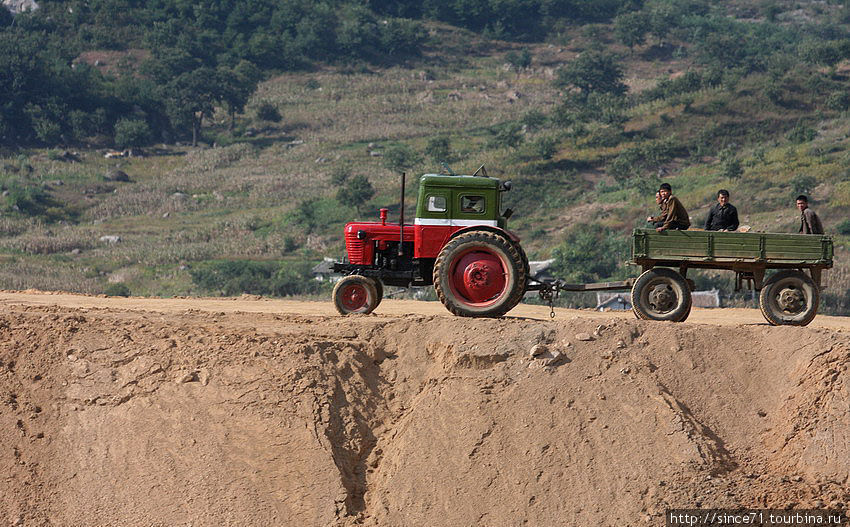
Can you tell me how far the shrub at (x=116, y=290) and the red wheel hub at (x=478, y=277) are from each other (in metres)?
21.2

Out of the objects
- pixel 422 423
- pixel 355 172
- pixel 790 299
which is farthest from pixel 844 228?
pixel 422 423

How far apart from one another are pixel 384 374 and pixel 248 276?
22804 millimetres

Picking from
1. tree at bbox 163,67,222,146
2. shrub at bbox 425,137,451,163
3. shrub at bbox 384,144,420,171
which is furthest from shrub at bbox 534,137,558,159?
tree at bbox 163,67,222,146

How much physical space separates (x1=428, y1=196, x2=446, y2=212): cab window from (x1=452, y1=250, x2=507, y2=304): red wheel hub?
33.8 inches

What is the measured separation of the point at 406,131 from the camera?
6297 cm

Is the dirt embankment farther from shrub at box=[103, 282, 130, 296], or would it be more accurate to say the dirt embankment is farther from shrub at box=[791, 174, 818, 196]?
shrub at box=[791, 174, 818, 196]

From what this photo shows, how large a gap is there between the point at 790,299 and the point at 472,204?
4840 millimetres

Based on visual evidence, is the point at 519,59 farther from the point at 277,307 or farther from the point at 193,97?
the point at 277,307

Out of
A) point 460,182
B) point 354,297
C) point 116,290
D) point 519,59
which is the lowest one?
point 116,290

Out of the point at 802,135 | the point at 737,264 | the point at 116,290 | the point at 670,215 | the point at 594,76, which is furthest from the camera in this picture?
the point at 594,76

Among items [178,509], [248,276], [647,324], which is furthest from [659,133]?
[178,509]

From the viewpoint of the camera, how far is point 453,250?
47.8ft

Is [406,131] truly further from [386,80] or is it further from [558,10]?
[558,10]

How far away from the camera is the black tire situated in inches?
569
